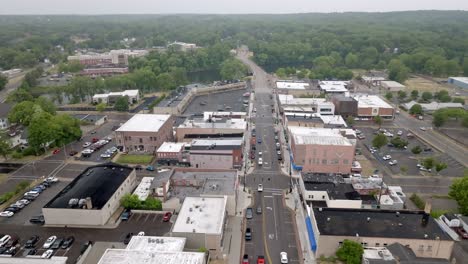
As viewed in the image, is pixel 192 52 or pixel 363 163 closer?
pixel 363 163

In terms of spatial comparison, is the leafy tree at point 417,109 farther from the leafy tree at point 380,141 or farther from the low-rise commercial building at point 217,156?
the low-rise commercial building at point 217,156

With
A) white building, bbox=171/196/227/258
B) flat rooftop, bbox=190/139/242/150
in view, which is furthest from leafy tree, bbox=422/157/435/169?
white building, bbox=171/196/227/258

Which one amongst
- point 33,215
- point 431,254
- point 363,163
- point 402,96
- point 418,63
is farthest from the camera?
point 418,63

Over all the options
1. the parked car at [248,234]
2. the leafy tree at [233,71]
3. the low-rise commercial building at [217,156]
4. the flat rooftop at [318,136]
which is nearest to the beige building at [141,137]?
the low-rise commercial building at [217,156]

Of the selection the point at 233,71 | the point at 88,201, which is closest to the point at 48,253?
the point at 88,201

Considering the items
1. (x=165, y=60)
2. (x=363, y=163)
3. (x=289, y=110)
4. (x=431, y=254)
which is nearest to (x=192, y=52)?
(x=165, y=60)

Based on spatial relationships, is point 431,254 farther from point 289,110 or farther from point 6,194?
point 6,194

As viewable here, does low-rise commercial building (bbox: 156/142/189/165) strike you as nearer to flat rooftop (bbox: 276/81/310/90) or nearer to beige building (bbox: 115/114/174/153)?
beige building (bbox: 115/114/174/153)

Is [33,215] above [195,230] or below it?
below
